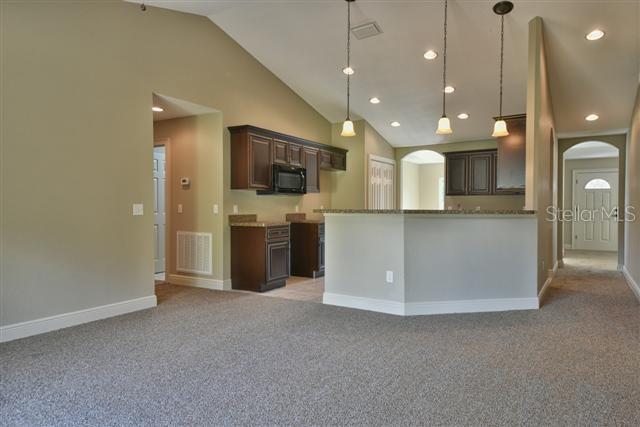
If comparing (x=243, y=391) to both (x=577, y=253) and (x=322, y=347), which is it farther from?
(x=577, y=253)

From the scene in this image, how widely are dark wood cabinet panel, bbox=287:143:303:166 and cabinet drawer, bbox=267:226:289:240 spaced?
116cm

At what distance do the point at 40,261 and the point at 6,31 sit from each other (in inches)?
78.0

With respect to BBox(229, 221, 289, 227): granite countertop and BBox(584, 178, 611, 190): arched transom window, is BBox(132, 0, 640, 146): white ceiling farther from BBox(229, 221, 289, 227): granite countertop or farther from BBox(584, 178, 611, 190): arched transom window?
BBox(584, 178, 611, 190): arched transom window

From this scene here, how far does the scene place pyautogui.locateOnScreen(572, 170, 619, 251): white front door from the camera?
9.70 metres

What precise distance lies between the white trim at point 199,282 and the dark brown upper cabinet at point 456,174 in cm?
470

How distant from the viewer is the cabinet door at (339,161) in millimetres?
7137

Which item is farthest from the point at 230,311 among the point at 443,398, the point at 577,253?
the point at 577,253

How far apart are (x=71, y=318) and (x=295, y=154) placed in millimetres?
3734

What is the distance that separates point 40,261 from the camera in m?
3.45

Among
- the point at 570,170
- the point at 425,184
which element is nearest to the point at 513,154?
the point at 570,170

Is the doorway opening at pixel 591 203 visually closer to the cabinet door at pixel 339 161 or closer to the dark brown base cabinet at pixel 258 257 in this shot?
the cabinet door at pixel 339 161

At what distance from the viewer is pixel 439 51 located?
4.94 metres

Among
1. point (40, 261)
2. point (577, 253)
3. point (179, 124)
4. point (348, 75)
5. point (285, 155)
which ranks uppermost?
point (348, 75)

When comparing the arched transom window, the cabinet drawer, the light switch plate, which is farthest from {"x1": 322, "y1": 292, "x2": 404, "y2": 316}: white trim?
the arched transom window
